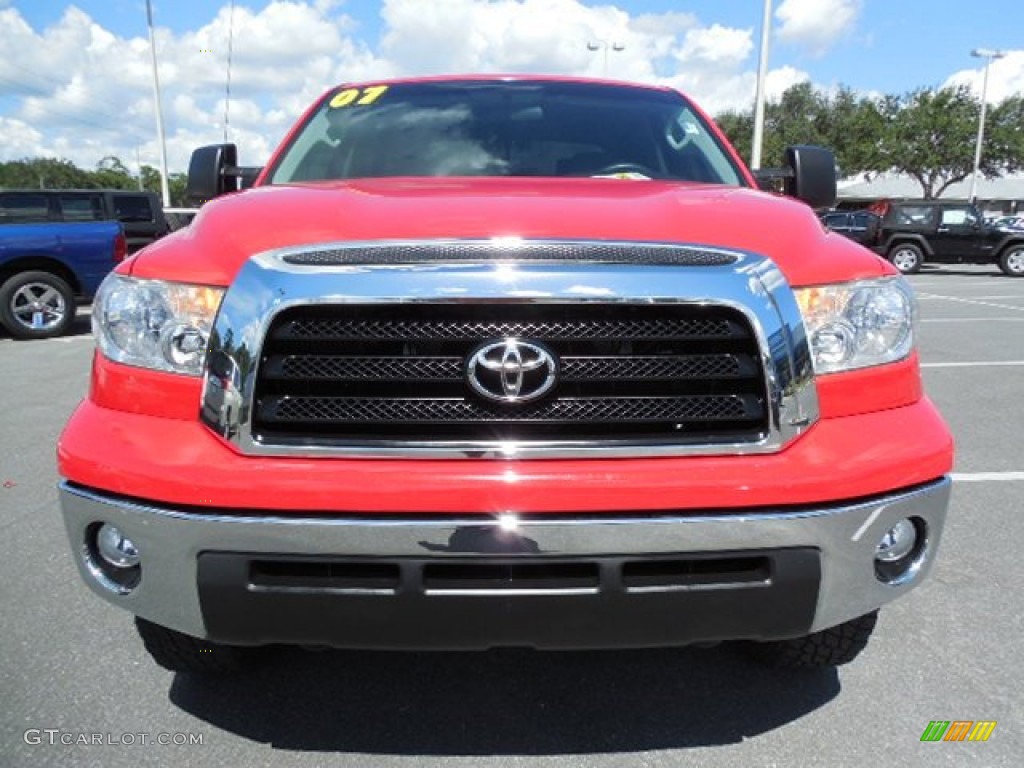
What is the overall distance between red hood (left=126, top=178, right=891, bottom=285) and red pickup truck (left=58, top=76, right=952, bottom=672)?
0.01 m

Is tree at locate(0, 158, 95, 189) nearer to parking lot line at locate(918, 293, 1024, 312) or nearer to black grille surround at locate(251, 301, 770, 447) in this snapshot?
parking lot line at locate(918, 293, 1024, 312)

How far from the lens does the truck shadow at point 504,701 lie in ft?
7.19

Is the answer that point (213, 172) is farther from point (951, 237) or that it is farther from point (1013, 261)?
point (1013, 261)

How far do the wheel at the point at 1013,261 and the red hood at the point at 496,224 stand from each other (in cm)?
2179

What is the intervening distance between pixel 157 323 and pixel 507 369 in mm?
864

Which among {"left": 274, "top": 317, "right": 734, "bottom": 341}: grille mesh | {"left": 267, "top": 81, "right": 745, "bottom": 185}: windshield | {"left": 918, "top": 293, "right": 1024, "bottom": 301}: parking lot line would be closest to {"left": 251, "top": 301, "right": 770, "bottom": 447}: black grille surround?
{"left": 274, "top": 317, "right": 734, "bottom": 341}: grille mesh

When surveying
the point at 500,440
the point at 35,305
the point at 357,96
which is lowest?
the point at 35,305

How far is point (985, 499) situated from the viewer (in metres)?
4.02

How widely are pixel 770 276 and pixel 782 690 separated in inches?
52.2

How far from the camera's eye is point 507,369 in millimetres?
1781

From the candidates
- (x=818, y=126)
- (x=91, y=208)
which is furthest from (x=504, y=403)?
(x=818, y=126)

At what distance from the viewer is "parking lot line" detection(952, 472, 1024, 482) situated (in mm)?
4324

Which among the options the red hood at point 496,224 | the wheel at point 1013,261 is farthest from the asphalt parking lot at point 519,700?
the wheel at point 1013,261

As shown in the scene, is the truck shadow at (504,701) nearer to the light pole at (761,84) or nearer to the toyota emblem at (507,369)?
the toyota emblem at (507,369)
